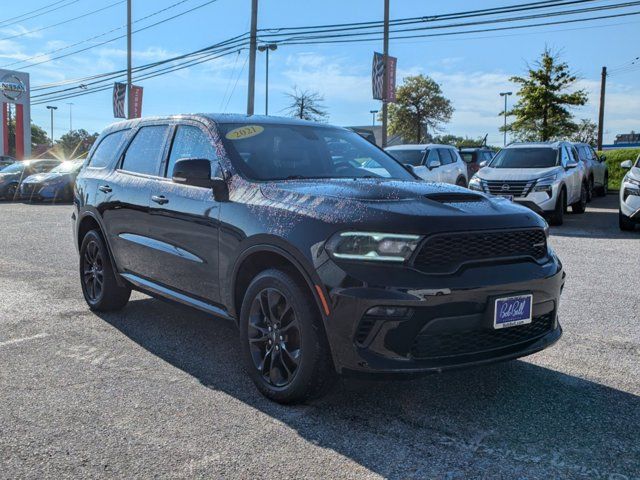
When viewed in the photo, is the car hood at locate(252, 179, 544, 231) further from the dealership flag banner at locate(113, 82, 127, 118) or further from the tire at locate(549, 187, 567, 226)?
the dealership flag banner at locate(113, 82, 127, 118)

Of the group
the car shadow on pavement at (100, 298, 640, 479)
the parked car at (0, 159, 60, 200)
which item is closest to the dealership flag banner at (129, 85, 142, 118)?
the parked car at (0, 159, 60, 200)

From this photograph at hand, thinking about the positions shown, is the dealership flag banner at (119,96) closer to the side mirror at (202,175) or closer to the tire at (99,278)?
the tire at (99,278)

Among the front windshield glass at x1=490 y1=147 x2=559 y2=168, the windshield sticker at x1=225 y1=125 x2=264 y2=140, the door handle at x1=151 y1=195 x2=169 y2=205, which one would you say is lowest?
the door handle at x1=151 y1=195 x2=169 y2=205

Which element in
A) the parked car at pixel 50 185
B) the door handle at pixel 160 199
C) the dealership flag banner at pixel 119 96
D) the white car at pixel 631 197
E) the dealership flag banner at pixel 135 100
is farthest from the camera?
the dealership flag banner at pixel 119 96

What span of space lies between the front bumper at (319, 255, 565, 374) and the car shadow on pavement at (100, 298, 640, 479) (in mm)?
350

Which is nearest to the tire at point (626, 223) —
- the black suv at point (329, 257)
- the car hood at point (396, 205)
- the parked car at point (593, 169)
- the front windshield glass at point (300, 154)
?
the parked car at point (593, 169)

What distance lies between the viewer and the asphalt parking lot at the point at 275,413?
2.91m

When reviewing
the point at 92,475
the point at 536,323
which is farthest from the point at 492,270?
the point at 92,475

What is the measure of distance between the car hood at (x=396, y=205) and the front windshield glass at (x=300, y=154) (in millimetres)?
319

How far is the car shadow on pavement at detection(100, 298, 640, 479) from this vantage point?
2.91 meters

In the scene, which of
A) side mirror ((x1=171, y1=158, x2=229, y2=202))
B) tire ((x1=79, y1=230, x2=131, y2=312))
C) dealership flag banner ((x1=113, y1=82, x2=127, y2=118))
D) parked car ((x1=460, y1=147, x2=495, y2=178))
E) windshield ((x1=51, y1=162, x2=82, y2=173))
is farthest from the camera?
dealership flag banner ((x1=113, y1=82, x2=127, y2=118))

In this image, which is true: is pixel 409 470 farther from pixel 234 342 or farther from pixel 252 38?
pixel 252 38

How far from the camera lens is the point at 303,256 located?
336 cm

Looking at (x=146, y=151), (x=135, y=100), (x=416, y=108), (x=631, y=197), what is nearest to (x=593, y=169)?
(x=631, y=197)
